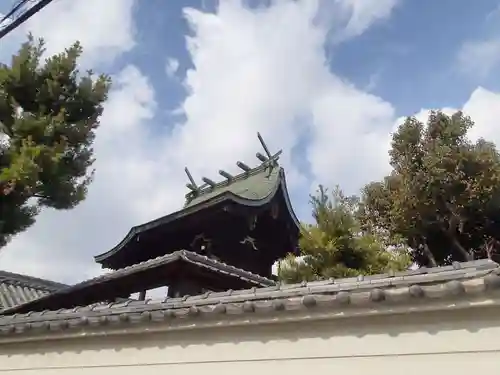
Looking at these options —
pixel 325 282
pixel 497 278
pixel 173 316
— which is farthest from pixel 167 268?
pixel 497 278

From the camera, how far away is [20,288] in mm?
20203

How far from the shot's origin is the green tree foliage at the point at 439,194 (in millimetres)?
14961

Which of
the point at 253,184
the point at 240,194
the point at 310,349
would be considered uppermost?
the point at 253,184

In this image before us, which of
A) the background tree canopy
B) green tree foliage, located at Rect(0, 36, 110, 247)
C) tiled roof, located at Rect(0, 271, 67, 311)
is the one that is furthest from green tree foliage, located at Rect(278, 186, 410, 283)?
Result: tiled roof, located at Rect(0, 271, 67, 311)

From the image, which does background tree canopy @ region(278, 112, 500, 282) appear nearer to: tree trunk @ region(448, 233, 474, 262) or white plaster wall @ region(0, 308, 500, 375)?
tree trunk @ region(448, 233, 474, 262)

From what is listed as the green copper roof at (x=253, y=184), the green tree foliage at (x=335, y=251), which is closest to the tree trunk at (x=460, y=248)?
the green tree foliage at (x=335, y=251)

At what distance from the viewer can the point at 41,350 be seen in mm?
8086

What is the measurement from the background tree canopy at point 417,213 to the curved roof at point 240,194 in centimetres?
209

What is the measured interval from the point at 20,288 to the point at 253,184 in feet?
32.3

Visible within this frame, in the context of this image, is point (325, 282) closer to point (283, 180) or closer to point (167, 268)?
point (167, 268)

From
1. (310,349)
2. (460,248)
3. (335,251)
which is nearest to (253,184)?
(335,251)

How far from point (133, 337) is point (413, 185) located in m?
10.8

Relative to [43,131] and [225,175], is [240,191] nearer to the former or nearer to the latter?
[225,175]

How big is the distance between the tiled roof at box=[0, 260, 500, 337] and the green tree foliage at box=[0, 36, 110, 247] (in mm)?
4148
